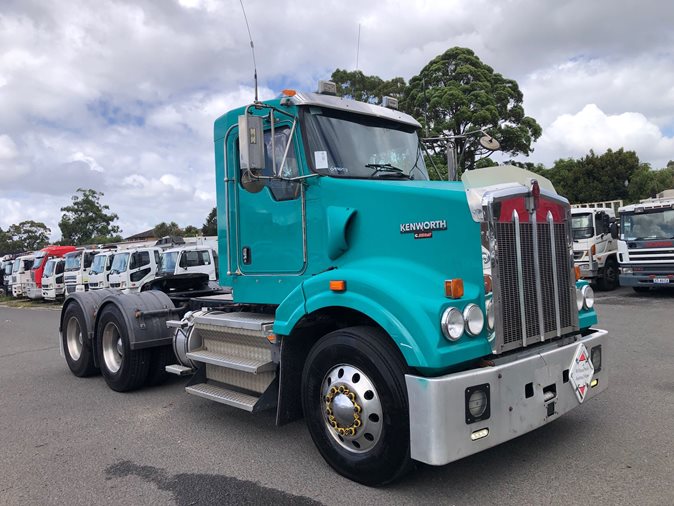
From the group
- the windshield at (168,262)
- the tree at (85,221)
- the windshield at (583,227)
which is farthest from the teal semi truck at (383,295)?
the tree at (85,221)

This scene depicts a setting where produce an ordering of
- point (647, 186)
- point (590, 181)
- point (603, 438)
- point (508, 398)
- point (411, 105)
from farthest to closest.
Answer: point (590, 181) → point (647, 186) → point (411, 105) → point (603, 438) → point (508, 398)

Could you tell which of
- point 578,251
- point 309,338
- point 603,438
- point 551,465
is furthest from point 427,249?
point 578,251

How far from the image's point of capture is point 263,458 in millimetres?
4281

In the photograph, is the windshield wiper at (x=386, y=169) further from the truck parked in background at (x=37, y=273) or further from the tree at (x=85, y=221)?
the tree at (x=85, y=221)

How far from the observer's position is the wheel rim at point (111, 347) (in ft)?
22.0

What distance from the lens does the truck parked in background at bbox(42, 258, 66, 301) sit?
947 inches

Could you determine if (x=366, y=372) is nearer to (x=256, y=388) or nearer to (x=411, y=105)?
(x=256, y=388)

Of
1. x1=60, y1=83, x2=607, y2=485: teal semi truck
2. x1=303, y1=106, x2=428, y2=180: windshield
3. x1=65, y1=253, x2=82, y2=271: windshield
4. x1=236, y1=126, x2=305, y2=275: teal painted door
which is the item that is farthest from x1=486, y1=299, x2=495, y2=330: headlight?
x1=65, y1=253, x2=82, y2=271: windshield

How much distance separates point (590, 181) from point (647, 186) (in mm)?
3345

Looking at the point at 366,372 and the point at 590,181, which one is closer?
the point at 366,372

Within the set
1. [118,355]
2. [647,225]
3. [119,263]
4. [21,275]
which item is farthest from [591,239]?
[21,275]

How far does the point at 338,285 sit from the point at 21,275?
2903cm

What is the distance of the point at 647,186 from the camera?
3259cm

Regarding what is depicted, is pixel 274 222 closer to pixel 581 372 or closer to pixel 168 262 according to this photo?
pixel 581 372
